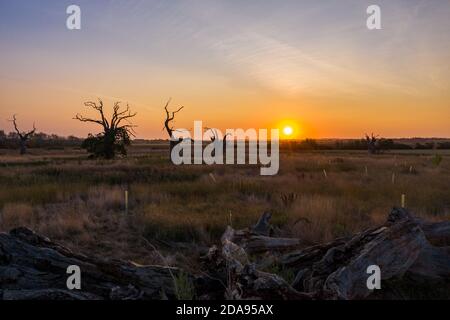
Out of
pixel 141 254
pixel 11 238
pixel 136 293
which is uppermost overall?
pixel 11 238

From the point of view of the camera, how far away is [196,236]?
895 centimetres

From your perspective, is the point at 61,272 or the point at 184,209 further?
the point at 184,209

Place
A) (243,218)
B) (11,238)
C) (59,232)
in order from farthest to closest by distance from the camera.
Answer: (243,218) → (59,232) → (11,238)

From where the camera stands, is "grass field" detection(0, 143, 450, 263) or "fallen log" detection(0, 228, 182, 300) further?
"grass field" detection(0, 143, 450, 263)

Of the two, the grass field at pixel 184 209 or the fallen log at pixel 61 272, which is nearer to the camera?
the fallen log at pixel 61 272

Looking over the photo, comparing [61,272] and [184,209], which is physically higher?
[61,272]

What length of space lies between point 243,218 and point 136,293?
19.3 ft

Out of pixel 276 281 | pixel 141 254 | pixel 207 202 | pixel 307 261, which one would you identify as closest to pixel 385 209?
pixel 207 202

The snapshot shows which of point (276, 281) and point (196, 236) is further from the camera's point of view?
point (196, 236)
